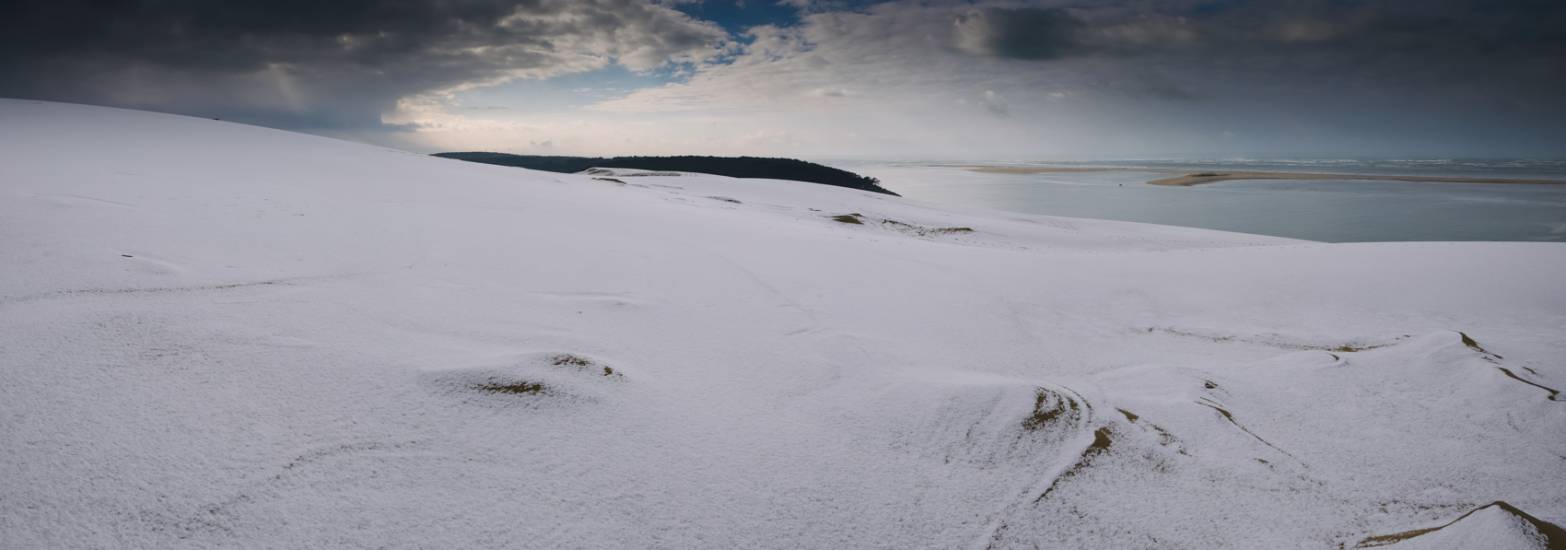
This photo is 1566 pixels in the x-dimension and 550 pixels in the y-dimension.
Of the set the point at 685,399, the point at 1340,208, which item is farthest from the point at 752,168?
the point at 685,399

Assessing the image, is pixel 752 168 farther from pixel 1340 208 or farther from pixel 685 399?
pixel 685 399

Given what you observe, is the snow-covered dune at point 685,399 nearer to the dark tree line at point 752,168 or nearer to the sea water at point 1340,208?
the sea water at point 1340,208

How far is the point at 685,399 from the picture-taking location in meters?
2.38

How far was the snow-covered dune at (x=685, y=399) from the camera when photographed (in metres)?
1.62

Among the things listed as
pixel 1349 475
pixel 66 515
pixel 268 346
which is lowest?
pixel 1349 475

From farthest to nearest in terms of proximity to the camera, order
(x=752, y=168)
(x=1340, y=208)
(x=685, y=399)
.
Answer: (x=752, y=168) < (x=1340, y=208) < (x=685, y=399)

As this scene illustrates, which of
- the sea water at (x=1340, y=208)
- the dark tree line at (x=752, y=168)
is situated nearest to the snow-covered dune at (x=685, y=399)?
the sea water at (x=1340, y=208)

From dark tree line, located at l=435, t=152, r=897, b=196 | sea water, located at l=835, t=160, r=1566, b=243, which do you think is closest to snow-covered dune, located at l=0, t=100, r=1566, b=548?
sea water, located at l=835, t=160, r=1566, b=243

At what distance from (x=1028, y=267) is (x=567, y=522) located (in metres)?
5.07

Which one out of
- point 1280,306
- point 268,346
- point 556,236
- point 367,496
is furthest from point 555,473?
point 1280,306

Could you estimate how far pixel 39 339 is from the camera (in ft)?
6.68

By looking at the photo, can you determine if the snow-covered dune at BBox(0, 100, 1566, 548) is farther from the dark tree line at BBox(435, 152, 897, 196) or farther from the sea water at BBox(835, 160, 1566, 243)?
the dark tree line at BBox(435, 152, 897, 196)

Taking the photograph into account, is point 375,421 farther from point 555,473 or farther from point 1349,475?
point 1349,475

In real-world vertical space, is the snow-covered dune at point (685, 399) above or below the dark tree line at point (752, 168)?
below
